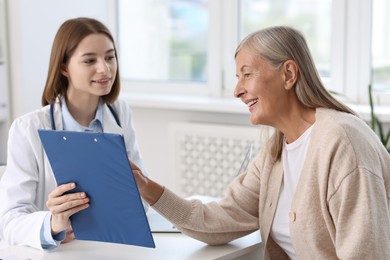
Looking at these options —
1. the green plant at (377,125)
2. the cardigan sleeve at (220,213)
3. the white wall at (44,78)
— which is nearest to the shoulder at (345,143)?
the cardigan sleeve at (220,213)

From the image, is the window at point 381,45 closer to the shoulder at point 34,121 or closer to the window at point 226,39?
the window at point 226,39

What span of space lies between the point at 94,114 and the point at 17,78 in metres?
1.60

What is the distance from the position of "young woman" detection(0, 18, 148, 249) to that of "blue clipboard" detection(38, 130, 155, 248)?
0.19 ft

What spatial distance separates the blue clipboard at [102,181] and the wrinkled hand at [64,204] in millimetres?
17

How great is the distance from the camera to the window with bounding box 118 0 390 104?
3486mm

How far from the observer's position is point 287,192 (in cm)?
206

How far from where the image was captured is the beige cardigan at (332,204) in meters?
1.80

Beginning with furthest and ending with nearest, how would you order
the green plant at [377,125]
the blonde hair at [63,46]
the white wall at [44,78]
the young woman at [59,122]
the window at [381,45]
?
1. the white wall at [44,78]
2. the window at [381,45]
3. the green plant at [377,125]
4. the blonde hair at [63,46]
5. the young woman at [59,122]

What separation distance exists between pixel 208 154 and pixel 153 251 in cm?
182

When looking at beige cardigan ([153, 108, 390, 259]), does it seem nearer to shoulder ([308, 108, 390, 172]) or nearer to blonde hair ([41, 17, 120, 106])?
shoulder ([308, 108, 390, 172])

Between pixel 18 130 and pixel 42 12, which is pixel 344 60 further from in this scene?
pixel 18 130

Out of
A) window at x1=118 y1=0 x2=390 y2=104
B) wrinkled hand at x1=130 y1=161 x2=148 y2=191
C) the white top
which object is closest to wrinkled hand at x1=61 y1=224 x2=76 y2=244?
wrinkled hand at x1=130 y1=161 x2=148 y2=191

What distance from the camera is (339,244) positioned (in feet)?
6.01

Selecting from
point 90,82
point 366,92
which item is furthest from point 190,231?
point 366,92
